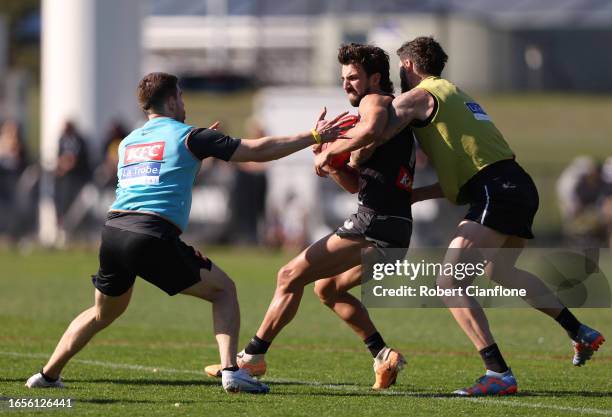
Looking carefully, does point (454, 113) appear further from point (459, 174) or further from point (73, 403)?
point (73, 403)

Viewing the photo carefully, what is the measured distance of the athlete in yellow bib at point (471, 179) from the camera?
837 centimetres

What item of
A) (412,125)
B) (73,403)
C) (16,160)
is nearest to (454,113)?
(412,125)

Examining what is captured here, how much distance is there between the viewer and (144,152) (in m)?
8.21

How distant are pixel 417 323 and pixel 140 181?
5.76 meters

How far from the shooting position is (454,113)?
8.51 metres

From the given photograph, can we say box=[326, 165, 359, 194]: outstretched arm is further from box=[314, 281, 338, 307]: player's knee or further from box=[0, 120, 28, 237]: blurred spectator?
box=[0, 120, 28, 237]: blurred spectator

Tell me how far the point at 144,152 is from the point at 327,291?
1711 millimetres

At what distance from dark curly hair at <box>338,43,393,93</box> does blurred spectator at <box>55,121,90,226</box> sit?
15308 millimetres

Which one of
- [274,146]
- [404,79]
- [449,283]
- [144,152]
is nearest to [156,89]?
[144,152]

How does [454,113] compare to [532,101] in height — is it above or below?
above

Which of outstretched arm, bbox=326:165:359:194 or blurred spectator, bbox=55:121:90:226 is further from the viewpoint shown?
blurred spectator, bbox=55:121:90:226

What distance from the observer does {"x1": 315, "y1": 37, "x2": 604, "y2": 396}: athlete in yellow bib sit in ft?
27.5

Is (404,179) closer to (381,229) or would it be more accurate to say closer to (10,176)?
(381,229)

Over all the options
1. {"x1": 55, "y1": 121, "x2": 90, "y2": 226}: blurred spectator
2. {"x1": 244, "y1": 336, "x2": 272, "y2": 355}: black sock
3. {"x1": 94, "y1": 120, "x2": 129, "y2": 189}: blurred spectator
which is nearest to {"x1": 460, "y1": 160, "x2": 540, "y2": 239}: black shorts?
{"x1": 244, "y1": 336, "x2": 272, "y2": 355}: black sock
